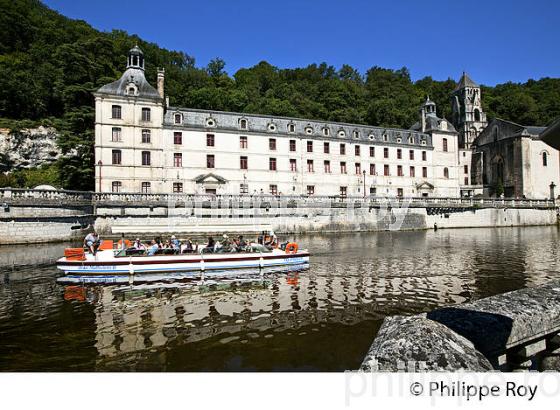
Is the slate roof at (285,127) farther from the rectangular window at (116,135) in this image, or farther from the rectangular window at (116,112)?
the rectangular window at (116,135)

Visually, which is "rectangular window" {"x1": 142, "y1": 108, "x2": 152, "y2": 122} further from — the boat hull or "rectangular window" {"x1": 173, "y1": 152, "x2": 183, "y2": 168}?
the boat hull

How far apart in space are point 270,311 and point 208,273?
6351 mm

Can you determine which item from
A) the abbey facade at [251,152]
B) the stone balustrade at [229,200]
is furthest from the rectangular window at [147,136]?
the stone balustrade at [229,200]

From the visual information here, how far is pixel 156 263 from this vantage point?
1611 centimetres

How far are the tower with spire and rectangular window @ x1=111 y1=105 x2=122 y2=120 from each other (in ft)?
223

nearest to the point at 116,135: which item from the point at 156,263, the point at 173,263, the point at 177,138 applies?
the point at 177,138

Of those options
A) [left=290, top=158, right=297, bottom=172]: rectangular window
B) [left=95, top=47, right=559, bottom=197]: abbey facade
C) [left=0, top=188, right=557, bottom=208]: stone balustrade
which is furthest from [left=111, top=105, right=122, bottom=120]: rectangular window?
[left=290, top=158, right=297, bottom=172]: rectangular window

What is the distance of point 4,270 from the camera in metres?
17.1

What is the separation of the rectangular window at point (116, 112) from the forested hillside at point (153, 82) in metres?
5.71

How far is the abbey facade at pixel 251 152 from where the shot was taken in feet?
123

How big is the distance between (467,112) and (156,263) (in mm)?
79154

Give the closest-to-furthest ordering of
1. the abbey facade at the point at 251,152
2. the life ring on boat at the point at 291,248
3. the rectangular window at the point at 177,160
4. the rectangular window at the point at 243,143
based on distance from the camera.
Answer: the life ring on boat at the point at 291,248 → the abbey facade at the point at 251,152 → the rectangular window at the point at 177,160 → the rectangular window at the point at 243,143
